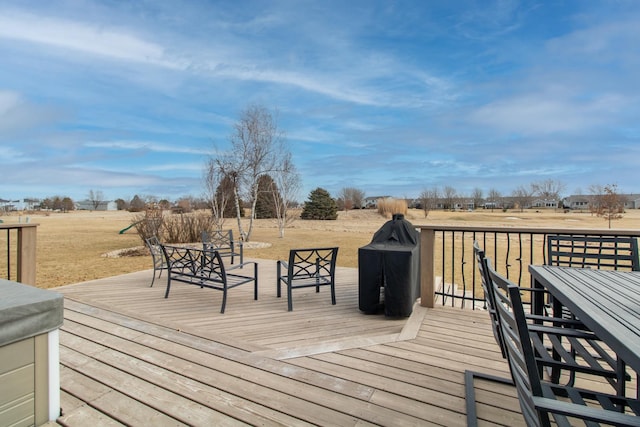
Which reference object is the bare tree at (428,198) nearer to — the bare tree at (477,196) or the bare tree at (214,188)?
the bare tree at (477,196)

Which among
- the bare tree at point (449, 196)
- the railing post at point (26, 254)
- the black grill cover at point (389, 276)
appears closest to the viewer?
the black grill cover at point (389, 276)

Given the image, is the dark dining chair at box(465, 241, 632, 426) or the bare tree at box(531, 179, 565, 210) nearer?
the dark dining chair at box(465, 241, 632, 426)

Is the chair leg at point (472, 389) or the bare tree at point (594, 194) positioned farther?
the bare tree at point (594, 194)

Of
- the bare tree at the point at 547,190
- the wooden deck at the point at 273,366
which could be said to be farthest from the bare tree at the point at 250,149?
the bare tree at the point at 547,190

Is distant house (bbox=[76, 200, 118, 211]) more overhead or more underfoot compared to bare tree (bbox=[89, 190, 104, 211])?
more underfoot

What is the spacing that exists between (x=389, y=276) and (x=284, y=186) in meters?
13.2

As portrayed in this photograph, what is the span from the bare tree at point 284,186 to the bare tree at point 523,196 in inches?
1793

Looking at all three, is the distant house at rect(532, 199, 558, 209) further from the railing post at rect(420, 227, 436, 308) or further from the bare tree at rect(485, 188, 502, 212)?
the railing post at rect(420, 227, 436, 308)

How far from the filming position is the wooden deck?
1.64 meters

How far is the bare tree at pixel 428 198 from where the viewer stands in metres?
39.8

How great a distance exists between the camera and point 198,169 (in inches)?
575

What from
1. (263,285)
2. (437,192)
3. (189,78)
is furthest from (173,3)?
(437,192)

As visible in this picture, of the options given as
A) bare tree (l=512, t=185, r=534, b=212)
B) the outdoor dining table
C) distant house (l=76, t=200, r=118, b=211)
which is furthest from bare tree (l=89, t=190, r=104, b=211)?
bare tree (l=512, t=185, r=534, b=212)

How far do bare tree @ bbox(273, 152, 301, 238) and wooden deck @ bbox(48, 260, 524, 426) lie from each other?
38.9 ft
